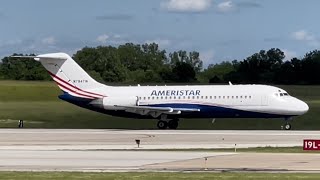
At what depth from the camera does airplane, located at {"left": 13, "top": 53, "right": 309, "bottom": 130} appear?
205ft

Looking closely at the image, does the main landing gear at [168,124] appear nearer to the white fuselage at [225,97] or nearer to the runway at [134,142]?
the white fuselage at [225,97]

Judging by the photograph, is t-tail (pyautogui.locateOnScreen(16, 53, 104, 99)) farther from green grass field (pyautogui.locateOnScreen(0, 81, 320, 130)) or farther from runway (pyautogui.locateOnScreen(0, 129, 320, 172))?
runway (pyautogui.locateOnScreen(0, 129, 320, 172))

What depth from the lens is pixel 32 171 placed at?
26984 millimetres

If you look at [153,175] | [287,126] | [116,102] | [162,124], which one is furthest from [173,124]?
[153,175]

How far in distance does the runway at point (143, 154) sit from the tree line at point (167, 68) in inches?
1977

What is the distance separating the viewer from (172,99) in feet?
213

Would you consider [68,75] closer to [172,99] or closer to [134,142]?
[172,99]

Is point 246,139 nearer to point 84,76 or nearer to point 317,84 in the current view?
point 84,76

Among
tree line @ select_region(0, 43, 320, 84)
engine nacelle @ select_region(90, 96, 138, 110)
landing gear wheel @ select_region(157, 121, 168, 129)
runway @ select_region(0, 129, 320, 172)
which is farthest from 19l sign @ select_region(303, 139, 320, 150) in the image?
tree line @ select_region(0, 43, 320, 84)

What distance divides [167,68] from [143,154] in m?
91.5

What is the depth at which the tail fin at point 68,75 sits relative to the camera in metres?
67.1

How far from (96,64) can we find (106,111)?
70.9 m

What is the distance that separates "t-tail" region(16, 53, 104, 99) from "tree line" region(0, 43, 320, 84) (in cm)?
3700

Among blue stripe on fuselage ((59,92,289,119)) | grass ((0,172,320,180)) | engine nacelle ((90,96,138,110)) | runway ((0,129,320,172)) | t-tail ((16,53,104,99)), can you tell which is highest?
t-tail ((16,53,104,99))
